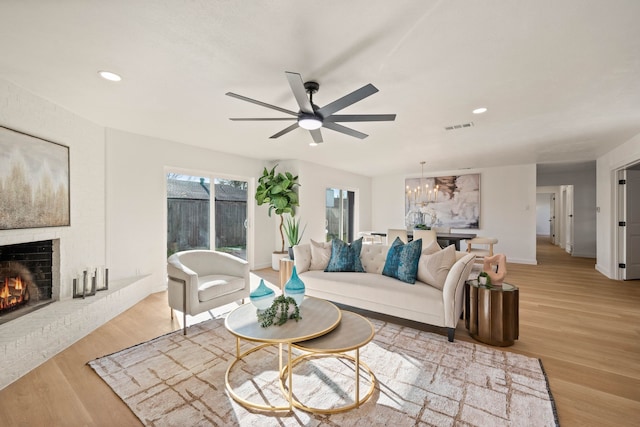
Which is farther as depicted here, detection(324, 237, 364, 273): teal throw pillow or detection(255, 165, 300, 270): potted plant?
detection(255, 165, 300, 270): potted plant

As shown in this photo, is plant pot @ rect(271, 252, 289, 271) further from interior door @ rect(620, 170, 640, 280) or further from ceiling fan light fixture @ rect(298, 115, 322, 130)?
interior door @ rect(620, 170, 640, 280)

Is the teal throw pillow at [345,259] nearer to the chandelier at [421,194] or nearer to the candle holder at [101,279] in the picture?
the candle holder at [101,279]

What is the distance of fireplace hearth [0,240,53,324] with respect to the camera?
8.32 ft

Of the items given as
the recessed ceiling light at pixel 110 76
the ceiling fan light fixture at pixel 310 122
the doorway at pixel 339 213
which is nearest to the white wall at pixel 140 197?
the recessed ceiling light at pixel 110 76

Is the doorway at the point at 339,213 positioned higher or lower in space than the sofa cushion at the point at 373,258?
higher

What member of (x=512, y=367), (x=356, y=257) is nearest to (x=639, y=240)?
(x=512, y=367)

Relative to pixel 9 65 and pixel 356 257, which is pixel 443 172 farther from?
pixel 9 65

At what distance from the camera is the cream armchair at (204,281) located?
282 centimetres

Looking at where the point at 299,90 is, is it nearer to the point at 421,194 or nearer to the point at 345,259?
the point at 345,259

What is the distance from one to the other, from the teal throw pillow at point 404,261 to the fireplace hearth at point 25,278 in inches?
148

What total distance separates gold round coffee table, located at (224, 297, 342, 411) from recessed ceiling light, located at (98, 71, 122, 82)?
7.35 ft

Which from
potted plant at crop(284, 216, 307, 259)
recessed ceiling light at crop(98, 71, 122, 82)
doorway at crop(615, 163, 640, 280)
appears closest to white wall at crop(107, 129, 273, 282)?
recessed ceiling light at crop(98, 71, 122, 82)

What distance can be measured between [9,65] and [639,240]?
893 cm

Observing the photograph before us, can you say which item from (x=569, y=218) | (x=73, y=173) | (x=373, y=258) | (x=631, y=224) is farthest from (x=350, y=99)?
(x=569, y=218)
